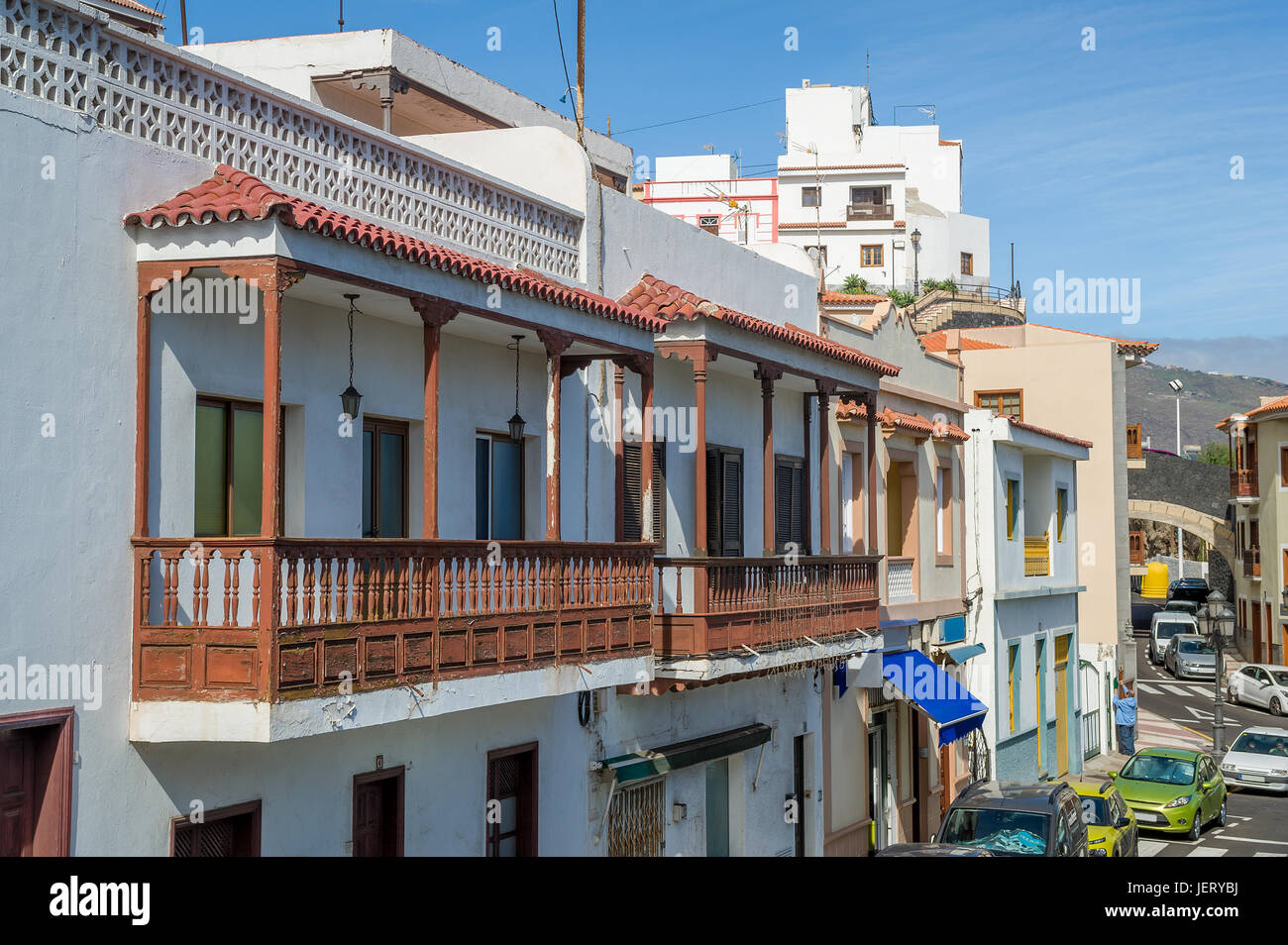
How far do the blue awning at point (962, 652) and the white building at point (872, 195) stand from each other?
43164mm

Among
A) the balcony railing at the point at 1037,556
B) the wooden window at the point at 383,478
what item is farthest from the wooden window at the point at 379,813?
the balcony railing at the point at 1037,556

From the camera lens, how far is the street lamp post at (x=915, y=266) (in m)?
67.1

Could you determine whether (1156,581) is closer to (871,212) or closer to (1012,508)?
(871,212)

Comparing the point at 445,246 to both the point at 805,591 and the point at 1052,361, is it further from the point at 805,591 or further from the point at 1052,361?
the point at 1052,361

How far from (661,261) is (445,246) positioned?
421cm

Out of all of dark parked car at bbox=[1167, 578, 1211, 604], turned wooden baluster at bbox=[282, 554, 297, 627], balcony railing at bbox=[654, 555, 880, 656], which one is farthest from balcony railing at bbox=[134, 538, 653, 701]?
dark parked car at bbox=[1167, 578, 1211, 604]

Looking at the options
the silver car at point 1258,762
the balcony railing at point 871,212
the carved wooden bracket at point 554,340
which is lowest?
the silver car at point 1258,762

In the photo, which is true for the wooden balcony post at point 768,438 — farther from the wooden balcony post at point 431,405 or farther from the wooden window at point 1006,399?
the wooden window at point 1006,399

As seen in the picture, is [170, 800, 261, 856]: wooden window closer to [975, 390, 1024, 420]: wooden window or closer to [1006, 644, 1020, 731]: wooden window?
[1006, 644, 1020, 731]: wooden window

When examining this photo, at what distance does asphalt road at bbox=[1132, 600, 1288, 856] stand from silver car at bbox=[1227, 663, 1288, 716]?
11.4 inches

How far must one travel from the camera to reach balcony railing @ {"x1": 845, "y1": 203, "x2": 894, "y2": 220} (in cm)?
7200

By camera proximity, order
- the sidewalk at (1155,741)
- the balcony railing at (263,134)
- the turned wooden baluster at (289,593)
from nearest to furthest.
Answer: the balcony railing at (263,134) < the turned wooden baluster at (289,593) < the sidewalk at (1155,741)

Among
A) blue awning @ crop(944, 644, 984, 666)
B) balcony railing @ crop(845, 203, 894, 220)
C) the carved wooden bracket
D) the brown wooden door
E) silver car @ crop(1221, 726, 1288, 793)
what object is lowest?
silver car @ crop(1221, 726, 1288, 793)

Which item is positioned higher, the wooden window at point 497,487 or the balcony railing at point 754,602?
the wooden window at point 497,487
